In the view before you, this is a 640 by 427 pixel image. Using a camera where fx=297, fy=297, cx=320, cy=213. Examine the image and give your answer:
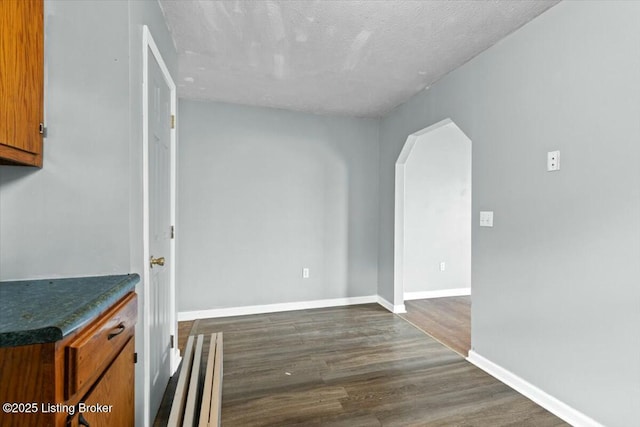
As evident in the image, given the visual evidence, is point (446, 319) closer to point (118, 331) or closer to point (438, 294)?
point (438, 294)

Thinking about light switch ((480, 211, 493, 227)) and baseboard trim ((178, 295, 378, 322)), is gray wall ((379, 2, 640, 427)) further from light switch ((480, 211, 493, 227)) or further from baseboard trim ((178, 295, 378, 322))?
baseboard trim ((178, 295, 378, 322))

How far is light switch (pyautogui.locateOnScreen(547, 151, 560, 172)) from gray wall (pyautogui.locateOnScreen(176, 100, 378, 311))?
229cm

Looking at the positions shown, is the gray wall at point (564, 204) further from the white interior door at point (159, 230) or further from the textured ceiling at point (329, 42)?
the white interior door at point (159, 230)

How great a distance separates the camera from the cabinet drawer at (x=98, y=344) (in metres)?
0.76

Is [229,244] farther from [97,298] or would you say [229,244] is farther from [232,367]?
[97,298]

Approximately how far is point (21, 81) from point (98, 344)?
938 mm

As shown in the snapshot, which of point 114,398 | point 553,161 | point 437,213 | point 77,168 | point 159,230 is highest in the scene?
point 553,161

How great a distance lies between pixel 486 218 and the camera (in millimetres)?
2352

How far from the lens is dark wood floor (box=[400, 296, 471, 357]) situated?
2859 millimetres

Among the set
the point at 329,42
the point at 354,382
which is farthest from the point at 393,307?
the point at 329,42

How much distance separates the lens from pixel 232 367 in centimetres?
235

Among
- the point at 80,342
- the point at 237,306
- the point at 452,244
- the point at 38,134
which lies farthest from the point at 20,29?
the point at 452,244

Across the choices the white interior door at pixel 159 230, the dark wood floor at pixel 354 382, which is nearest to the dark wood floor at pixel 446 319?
the dark wood floor at pixel 354 382

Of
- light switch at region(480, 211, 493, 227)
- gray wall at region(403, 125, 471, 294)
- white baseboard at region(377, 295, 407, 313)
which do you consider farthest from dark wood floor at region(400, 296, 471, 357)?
light switch at region(480, 211, 493, 227)
